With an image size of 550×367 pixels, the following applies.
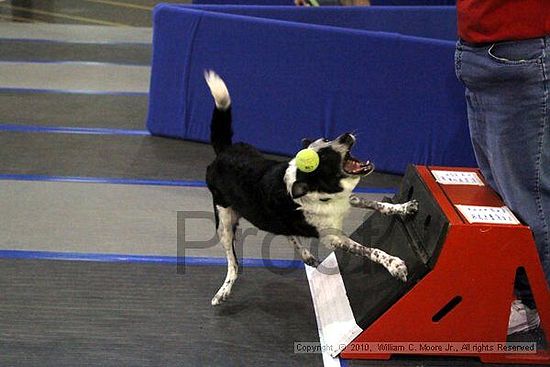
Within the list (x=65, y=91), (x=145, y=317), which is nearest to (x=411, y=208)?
(x=145, y=317)

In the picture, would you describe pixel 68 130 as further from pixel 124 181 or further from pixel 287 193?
pixel 287 193

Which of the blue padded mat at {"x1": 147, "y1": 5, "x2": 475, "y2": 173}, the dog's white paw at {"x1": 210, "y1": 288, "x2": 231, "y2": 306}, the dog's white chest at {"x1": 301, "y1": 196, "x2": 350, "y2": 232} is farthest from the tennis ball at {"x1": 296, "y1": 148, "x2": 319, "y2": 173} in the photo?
the blue padded mat at {"x1": 147, "y1": 5, "x2": 475, "y2": 173}

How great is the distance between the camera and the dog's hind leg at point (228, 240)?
2.80m

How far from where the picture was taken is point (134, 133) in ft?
15.9

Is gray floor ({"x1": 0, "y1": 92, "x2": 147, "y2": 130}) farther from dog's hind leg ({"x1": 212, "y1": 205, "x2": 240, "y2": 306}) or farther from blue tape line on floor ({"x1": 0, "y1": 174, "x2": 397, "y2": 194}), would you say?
dog's hind leg ({"x1": 212, "y1": 205, "x2": 240, "y2": 306})

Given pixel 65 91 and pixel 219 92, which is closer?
pixel 219 92

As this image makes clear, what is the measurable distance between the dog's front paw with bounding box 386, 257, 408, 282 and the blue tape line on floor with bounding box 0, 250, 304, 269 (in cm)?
79

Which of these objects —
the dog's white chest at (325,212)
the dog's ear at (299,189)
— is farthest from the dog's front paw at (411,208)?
the dog's ear at (299,189)

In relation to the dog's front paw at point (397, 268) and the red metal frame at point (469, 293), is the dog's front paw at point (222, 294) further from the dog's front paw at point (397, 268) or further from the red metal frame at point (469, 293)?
the dog's front paw at point (397, 268)

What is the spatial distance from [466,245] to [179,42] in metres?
2.81

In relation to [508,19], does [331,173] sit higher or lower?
lower

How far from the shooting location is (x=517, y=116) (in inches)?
90.0

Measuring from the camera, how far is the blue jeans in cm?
221

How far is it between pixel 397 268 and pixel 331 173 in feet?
1.34
